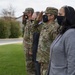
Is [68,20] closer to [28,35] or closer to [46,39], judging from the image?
[46,39]

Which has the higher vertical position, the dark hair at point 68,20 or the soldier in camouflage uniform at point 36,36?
the dark hair at point 68,20

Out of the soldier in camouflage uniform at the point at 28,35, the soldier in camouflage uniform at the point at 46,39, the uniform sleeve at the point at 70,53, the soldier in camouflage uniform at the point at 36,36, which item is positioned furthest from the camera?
the soldier in camouflage uniform at the point at 28,35

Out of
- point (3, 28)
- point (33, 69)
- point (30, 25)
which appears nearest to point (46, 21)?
point (30, 25)

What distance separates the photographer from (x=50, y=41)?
20.5 feet

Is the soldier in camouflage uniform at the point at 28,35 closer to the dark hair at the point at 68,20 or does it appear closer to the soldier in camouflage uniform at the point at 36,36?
the soldier in camouflage uniform at the point at 36,36

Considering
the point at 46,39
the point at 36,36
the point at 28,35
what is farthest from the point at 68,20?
the point at 28,35

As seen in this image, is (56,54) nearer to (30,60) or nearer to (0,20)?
(30,60)

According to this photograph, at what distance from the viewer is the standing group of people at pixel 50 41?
393 centimetres

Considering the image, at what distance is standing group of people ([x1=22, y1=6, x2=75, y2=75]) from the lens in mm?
3928

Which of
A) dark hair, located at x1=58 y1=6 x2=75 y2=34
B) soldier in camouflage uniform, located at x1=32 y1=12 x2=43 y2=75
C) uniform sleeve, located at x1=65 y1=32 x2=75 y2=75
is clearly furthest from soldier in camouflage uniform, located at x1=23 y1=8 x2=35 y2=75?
uniform sleeve, located at x1=65 y1=32 x2=75 y2=75

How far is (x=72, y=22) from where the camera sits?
398cm

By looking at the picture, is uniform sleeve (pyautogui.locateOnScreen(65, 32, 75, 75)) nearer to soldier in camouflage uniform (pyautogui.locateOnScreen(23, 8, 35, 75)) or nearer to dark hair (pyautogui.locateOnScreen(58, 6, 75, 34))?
dark hair (pyautogui.locateOnScreen(58, 6, 75, 34))

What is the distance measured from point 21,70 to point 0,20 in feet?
108

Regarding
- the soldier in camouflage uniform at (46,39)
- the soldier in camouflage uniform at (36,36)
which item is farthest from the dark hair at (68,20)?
the soldier in camouflage uniform at (36,36)
